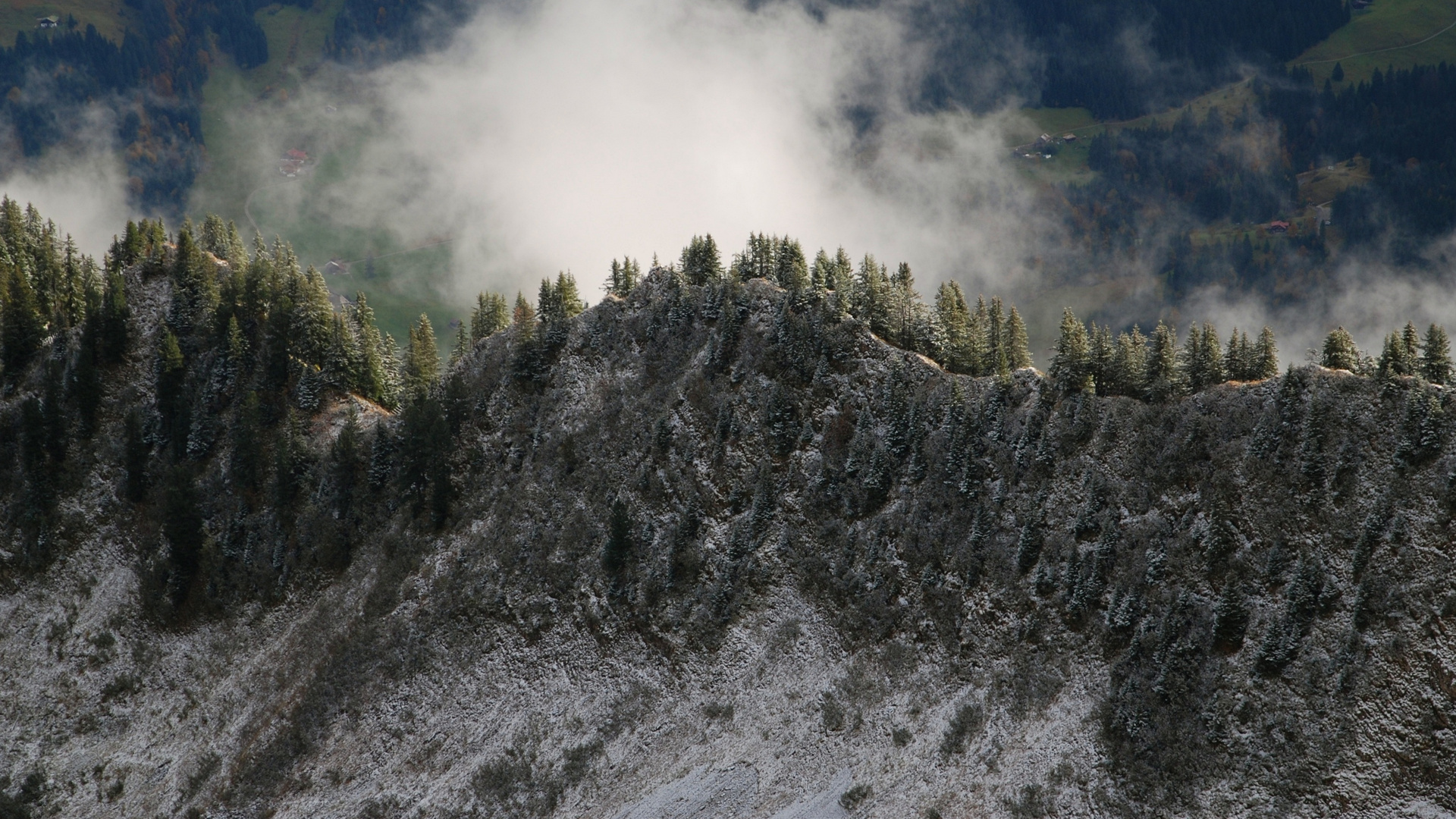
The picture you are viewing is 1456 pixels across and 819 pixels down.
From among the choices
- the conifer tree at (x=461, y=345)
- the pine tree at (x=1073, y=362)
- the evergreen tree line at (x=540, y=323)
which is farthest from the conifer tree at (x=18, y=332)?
the pine tree at (x=1073, y=362)

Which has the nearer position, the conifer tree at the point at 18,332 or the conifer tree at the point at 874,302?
the conifer tree at the point at 874,302

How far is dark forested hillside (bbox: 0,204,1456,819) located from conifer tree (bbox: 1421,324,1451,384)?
32 cm

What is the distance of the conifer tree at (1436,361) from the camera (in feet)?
266

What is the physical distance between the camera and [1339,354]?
8638cm

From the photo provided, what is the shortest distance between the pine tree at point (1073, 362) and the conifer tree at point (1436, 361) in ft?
78.2

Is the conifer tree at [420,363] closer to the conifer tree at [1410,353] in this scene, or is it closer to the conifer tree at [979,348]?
the conifer tree at [979,348]

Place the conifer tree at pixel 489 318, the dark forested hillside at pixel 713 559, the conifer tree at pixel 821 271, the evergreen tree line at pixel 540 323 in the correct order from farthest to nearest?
the conifer tree at pixel 489 318 → the evergreen tree line at pixel 540 323 → the conifer tree at pixel 821 271 → the dark forested hillside at pixel 713 559

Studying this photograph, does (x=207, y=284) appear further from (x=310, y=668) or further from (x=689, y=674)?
(x=689, y=674)

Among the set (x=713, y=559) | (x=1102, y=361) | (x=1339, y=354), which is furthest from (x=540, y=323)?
(x=1339, y=354)

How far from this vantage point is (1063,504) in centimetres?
8656

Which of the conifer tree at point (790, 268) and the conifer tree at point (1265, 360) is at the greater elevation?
the conifer tree at point (790, 268)

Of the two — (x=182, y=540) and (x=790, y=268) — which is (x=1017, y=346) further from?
(x=182, y=540)

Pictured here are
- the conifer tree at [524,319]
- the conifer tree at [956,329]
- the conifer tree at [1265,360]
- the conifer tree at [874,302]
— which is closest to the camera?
the conifer tree at [1265,360]

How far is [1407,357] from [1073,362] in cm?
2388
